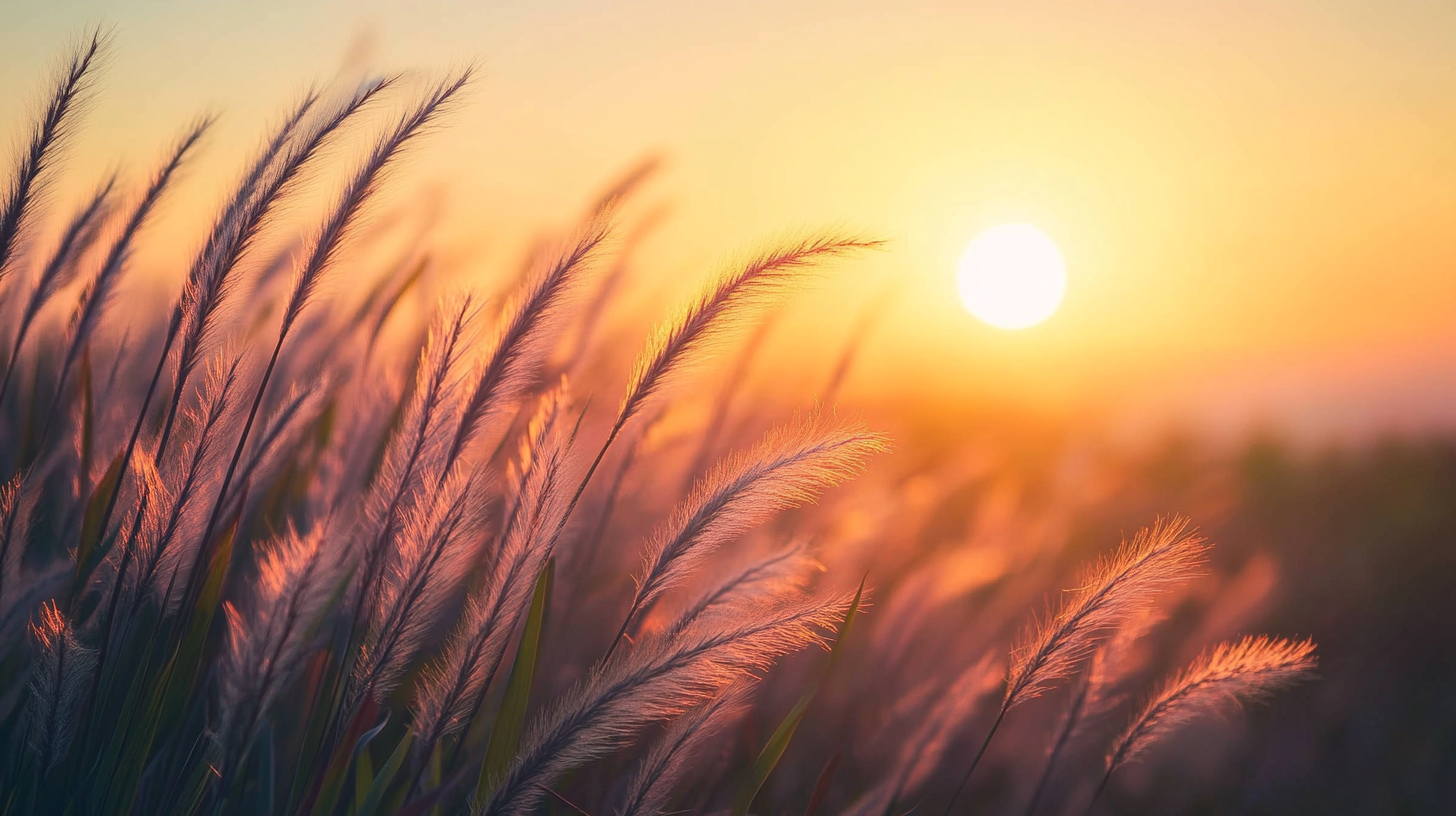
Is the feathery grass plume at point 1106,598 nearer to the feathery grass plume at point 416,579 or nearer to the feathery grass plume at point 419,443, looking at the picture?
the feathery grass plume at point 416,579

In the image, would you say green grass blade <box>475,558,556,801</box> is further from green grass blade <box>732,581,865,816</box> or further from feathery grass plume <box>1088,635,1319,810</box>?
feathery grass plume <box>1088,635,1319,810</box>

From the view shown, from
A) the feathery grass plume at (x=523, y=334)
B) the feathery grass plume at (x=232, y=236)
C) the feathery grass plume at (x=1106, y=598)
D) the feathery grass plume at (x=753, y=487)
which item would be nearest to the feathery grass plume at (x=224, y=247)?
the feathery grass plume at (x=232, y=236)

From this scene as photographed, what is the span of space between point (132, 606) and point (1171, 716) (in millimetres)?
1587

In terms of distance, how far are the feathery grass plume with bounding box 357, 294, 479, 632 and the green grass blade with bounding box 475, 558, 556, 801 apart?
0.23 meters

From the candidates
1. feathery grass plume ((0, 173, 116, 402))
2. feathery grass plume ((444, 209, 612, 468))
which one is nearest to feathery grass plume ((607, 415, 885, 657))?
feathery grass plume ((444, 209, 612, 468))

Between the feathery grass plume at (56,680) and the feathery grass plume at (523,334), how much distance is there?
57 cm

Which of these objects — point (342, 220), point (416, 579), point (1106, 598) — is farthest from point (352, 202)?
point (1106, 598)

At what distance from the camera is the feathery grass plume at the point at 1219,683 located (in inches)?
44.5

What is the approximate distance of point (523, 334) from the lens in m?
1.16

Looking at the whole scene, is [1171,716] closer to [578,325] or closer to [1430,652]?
[578,325]

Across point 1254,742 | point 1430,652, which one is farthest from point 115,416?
point 1430,652

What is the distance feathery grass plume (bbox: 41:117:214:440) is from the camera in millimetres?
1552

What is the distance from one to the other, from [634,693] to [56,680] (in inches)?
32.6

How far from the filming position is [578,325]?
217 centimetres
